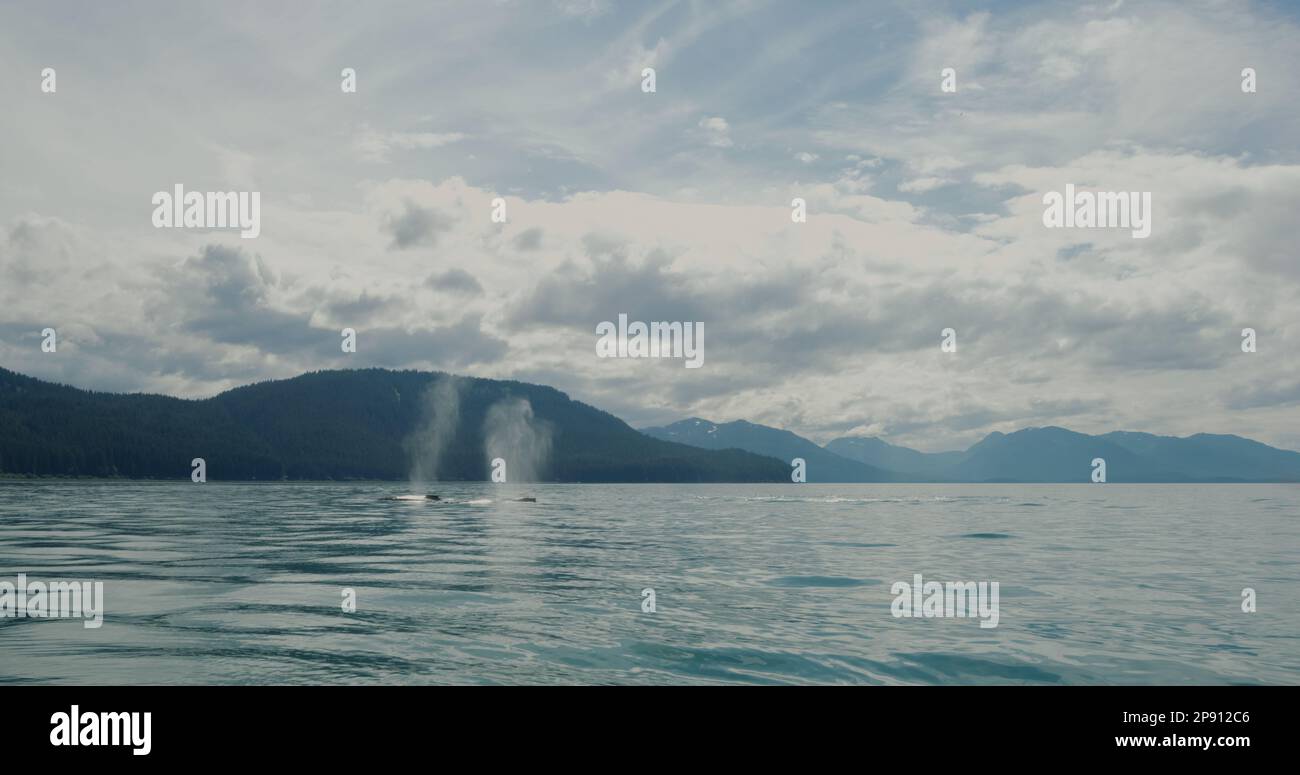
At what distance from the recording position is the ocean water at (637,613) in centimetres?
2180

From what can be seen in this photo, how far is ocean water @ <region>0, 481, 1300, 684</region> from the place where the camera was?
21.8 m

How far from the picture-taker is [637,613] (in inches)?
1203
